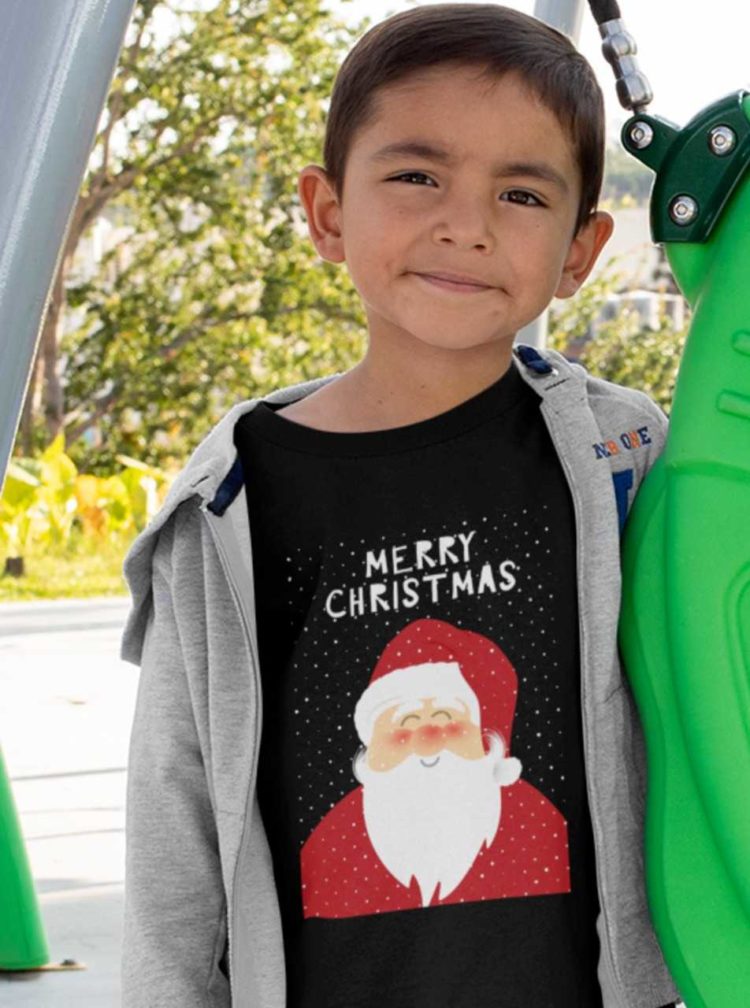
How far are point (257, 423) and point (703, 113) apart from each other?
1.44 feet

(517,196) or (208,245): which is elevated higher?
(208,245)

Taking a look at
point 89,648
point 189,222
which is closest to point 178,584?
point 89,648

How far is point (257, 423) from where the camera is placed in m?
1.48

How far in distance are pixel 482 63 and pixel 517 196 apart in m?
0.11

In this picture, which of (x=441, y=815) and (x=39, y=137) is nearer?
(x=39, y=137)

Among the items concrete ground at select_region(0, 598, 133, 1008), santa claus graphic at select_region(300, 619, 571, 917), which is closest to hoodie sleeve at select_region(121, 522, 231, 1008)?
santa claus graphic at select_region(300, 619, 571, 917)

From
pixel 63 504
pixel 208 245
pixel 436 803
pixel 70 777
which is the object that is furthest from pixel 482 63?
pixel 208 245

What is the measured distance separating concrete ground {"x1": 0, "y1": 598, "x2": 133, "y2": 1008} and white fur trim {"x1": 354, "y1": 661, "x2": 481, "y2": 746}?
1.51m

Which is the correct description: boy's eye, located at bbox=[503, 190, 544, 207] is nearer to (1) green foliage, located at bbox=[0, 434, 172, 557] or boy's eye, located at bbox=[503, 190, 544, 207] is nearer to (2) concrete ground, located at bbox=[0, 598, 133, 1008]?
(2) concrete ground, located at bbox=[0, 598, 133, 1008]

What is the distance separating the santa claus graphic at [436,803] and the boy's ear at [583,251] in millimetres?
307

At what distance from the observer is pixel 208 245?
11766 mm

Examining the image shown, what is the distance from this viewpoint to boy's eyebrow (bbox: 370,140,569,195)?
136 centimetres

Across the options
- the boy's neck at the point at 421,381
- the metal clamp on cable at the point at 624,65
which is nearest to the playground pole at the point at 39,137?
the boy's neck at the point at 421,381

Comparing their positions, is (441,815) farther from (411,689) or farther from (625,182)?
(625,182)
